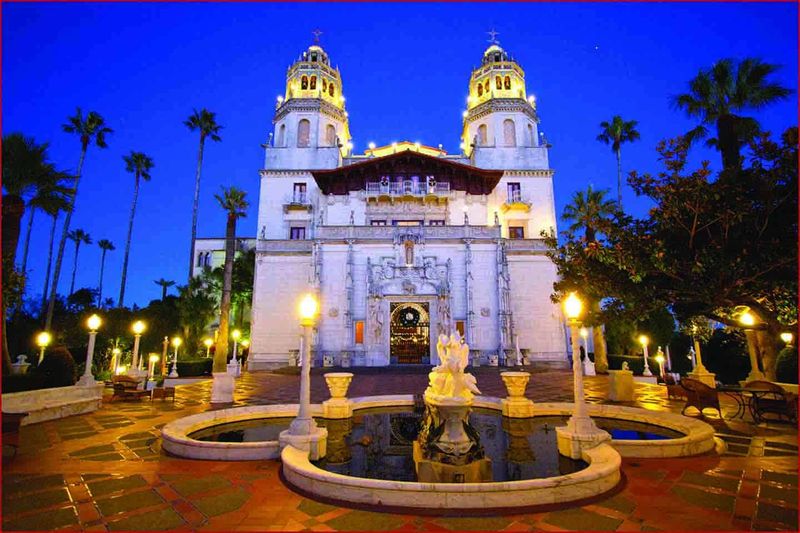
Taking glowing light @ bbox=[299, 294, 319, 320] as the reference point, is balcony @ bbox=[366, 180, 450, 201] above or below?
above

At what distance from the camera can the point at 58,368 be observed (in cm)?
1186

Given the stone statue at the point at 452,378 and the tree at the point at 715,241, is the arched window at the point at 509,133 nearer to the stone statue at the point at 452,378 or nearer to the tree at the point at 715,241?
the tree at the point at 715,241

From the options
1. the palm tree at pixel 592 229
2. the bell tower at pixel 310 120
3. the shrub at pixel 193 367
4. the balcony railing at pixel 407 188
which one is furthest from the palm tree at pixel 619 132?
the shrub at pixel 193 367

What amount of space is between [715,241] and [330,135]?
32060 millimetres

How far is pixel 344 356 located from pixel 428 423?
18115mm

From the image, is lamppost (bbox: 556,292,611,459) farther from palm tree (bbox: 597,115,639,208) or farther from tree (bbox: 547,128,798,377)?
palm tree (bbox: 597,115,639,208)

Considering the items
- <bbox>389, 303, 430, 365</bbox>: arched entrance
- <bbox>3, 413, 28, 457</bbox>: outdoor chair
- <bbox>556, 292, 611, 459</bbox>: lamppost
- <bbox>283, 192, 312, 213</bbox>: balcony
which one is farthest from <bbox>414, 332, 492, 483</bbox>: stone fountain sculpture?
<bbox>283, 192, 312, 213</bbox>: balcony

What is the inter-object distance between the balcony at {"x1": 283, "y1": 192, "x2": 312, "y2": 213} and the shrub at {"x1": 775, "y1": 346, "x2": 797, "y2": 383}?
29.5 meters

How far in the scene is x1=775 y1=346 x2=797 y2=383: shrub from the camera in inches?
498

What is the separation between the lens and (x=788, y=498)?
4.83 metres

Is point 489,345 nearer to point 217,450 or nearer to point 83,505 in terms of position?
point 217,450

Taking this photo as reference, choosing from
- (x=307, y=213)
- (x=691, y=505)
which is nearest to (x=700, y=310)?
(x=691, y=505)

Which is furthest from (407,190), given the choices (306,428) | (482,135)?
(306,428)

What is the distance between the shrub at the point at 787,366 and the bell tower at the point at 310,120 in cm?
3040
